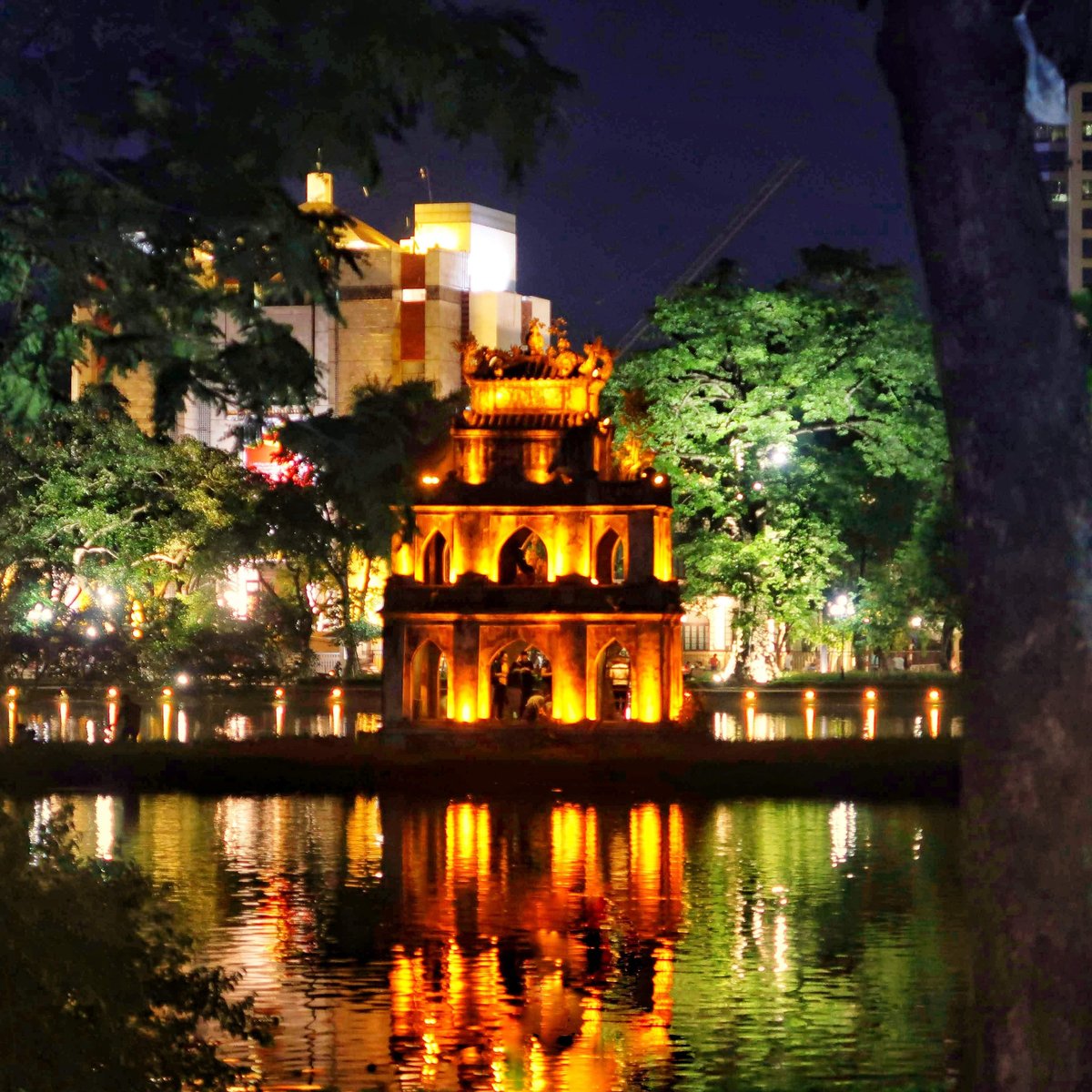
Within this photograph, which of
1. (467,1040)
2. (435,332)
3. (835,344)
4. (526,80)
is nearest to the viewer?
(526,80)

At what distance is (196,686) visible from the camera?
50.9m

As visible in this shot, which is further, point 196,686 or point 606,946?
point 196,686

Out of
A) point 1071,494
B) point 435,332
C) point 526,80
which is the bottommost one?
point 1071,494

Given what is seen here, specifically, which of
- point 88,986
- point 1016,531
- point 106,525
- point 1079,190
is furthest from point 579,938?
point 1079,190

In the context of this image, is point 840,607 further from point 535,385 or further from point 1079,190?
point 1079,190

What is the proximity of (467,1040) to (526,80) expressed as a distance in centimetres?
696

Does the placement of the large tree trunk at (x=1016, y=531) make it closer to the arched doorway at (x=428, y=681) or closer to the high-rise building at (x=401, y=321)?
the arched doorway at (x=428, y=681)

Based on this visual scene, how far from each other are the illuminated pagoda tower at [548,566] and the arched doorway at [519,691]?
88 cm

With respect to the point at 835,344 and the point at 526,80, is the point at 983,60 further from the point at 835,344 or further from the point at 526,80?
the point at 835,344

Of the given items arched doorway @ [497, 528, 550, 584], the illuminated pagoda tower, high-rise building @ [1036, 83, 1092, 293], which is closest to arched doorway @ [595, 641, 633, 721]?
the illuminated pagoda tower

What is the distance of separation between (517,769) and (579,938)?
15.3 m

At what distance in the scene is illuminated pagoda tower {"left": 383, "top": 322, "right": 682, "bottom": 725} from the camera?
39.7m

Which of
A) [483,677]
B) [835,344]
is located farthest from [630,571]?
[835,344]

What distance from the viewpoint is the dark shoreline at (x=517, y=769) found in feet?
115
